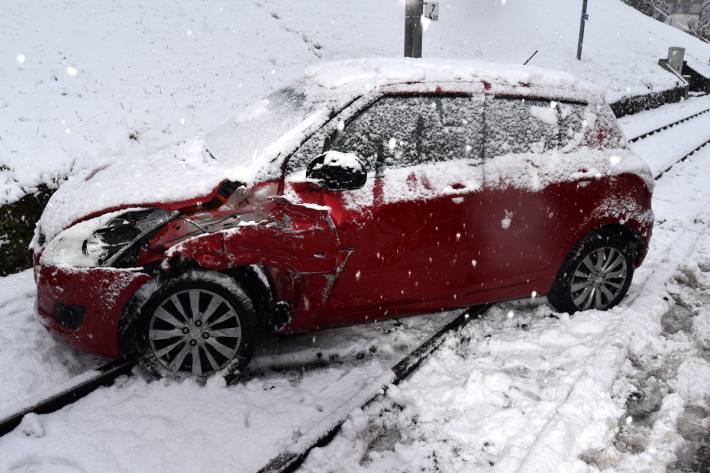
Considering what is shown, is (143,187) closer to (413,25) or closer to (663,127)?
(413,25)

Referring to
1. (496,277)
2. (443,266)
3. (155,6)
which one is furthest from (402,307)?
(155,6)

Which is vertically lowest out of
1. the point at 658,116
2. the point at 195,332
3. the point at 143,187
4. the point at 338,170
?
the point at 658,116

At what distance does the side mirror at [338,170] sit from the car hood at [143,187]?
63 centimetres

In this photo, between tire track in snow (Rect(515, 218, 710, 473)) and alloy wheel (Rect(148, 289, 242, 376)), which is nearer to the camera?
tire track in snow (Rect(515, 218, 710, 473))

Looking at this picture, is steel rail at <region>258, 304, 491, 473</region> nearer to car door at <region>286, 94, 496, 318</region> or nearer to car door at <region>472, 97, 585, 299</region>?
car door at <region>286, 94, 496, 318</region>

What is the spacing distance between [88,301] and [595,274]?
3.80m

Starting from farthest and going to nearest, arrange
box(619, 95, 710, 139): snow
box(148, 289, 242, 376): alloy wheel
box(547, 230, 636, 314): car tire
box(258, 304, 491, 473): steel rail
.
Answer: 1. box(619, 95, 710, 139): snow
2. box(547, 230, 636, 314): car tire
3. box(148, 289, 242, 376): alloy wheel
4. box(258, 304, 491, 473): steel rail

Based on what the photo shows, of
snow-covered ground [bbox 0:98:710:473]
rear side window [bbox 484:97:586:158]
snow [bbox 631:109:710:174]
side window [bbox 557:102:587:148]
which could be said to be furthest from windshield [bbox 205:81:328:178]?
snow [bbox 631:109:710:174]

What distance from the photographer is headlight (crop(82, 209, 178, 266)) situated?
133 inches

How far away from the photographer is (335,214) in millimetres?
3500

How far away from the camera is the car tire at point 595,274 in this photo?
4.52m

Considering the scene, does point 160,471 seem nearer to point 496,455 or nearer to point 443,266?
point 496,455

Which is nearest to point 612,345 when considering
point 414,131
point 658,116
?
point 414,131

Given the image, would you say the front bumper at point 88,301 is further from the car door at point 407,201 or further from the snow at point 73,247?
the car door at point 407,201
